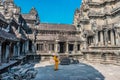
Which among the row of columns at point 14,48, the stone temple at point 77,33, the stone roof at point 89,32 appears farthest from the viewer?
the stone roof at point 89,32

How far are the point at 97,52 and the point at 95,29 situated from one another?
9.42m

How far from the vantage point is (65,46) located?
116 ft

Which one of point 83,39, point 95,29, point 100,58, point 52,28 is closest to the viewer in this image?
point 100,58

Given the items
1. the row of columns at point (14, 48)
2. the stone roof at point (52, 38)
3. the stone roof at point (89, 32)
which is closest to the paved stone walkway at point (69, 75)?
the row of columns at point (14, 48)

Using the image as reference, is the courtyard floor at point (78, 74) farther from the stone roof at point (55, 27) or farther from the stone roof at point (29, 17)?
the stone roof at point (29, 17)

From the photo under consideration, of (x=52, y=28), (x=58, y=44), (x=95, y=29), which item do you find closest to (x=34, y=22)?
(x=52, y=28)

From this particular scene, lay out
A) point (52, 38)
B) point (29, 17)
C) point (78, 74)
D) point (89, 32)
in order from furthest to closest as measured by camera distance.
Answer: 1. point (29, 17)
2. point (52, 38)
3. point (89, 32)
4. point (78, 74)

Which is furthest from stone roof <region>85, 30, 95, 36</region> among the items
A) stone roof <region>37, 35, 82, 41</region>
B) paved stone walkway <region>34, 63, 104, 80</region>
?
paved stone walkway <region>34, 63, 104, 80</region>

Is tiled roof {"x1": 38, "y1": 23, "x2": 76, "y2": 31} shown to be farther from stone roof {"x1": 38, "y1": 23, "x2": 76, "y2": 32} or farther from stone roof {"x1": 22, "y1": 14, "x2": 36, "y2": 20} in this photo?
stone roof {"x1": 22, "y1": 14, "x2": 36, "y2": 20}

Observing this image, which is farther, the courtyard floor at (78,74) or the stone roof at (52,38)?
the stone roof at (52,38)

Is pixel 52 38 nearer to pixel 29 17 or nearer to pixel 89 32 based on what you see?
pixel 89 32

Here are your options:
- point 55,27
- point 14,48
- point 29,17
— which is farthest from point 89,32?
point 14,48

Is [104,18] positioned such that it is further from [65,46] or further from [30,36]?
[30,36]

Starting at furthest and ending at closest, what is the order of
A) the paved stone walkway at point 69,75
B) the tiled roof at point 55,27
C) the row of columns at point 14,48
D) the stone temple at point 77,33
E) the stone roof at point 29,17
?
1. the stone roof at point 29,17
2. the tiled roof at point 55,27
3. the stone temple at point 77,33
4. the row of columns at point 14,48
5. the paved stone walkway at point 69,75
